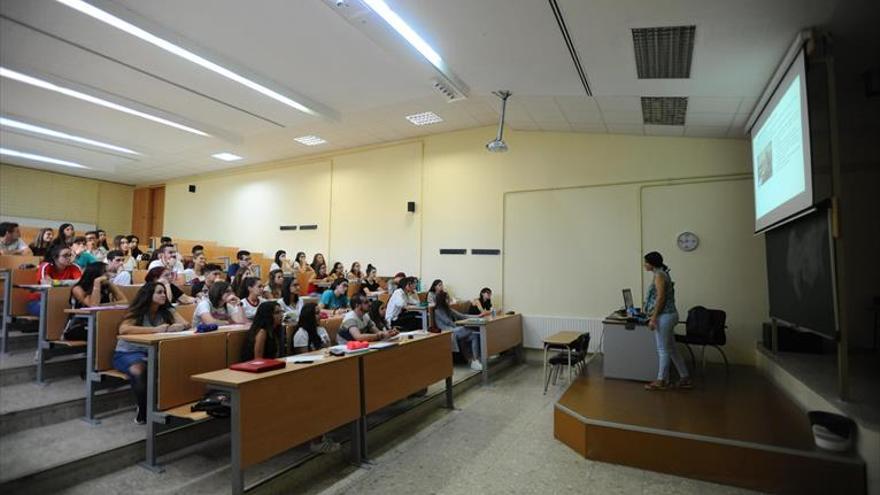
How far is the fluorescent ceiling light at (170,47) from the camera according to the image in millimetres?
3986

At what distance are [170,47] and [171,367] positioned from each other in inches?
132

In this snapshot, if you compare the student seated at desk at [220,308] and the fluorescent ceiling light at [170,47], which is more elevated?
the fluorescent ceiling light at [170,47]

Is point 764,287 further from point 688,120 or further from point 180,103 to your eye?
point 180,103

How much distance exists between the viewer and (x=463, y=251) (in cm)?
785

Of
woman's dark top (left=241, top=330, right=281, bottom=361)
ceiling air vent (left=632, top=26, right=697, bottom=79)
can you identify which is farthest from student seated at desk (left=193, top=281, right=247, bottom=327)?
ceiling air vent (left=632, top=26, right=697, bottom=79)

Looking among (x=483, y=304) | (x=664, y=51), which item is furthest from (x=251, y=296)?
(x=664, y=51)

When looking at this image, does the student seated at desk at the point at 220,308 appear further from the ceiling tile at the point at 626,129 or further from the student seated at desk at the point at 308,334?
the ceiling tile at the point at 626,129

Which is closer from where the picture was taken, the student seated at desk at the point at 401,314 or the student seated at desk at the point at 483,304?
the student seated at desk at the point at 401,314

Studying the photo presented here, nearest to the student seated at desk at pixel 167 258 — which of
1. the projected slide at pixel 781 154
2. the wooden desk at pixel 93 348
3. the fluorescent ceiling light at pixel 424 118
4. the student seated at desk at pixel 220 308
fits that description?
the student seated at desk at pixel 220 308

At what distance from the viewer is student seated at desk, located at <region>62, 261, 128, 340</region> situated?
12.4 ft

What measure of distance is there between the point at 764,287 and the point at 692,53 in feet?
11.3

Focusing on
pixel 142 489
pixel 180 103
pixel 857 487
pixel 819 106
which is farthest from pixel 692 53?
pixel 180 103

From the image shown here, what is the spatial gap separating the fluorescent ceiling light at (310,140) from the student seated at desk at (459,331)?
14.2ft

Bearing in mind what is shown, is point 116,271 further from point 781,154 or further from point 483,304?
point 781,154
